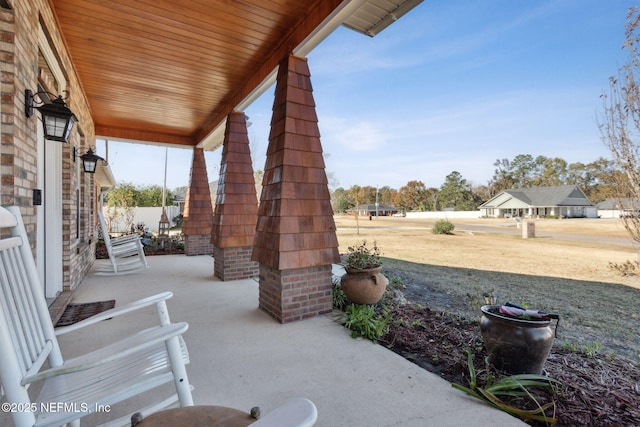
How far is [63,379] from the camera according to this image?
1.29 metres

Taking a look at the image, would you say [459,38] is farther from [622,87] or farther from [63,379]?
[63,379]

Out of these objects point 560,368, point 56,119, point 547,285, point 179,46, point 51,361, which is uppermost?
point 179,46

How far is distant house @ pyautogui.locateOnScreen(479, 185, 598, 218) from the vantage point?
3553 centimetres

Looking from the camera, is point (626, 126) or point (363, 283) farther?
point (626, 126)

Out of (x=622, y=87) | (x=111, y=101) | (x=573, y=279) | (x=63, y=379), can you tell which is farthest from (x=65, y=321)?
(x=622, y=87)

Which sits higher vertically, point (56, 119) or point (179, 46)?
point (179, 46)

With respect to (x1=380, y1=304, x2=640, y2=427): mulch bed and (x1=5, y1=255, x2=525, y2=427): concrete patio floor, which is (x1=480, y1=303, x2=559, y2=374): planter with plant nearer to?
(x1=380, y1=304, x2=640, y2=427): mulch bed

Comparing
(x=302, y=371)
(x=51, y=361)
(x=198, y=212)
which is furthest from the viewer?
(x=198, y=212)

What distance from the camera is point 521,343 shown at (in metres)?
1.96

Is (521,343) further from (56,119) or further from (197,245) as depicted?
(197,245)

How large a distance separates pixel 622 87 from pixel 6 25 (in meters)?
8.62

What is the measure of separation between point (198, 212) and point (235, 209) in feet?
9.47

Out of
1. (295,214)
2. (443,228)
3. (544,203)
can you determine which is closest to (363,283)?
(295,214)

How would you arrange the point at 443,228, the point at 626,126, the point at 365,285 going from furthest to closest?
the point at 443,228, the point at 626,126, the point at 365,285
